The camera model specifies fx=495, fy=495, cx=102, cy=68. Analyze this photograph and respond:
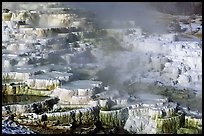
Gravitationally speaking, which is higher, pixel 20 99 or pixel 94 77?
pixel 94 77

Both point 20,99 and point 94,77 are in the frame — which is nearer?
point 20,99

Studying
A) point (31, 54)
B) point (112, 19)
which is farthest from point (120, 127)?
point (112, 19)

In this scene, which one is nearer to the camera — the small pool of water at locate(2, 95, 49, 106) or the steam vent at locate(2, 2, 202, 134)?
the steam vent at locate(2, 2, 202, 134)

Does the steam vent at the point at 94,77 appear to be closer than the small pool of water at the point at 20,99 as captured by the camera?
Yes

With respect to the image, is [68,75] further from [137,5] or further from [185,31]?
[137,5]
